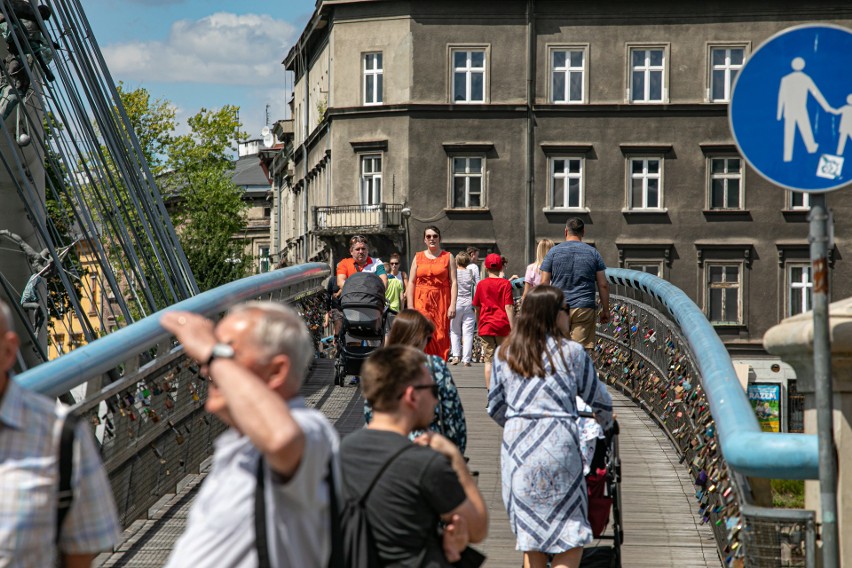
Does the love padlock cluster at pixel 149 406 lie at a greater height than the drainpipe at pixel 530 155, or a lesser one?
lesser

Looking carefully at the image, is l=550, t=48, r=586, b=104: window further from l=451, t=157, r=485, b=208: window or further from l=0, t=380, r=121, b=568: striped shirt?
l=0, t=380, r=121, b=568: striped shirt

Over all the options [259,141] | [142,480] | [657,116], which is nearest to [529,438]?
[142,480]

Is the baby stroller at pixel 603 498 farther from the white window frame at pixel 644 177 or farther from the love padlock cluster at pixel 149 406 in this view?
the white window frame at pixel 644 177

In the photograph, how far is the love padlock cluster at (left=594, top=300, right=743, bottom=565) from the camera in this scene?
794 cm

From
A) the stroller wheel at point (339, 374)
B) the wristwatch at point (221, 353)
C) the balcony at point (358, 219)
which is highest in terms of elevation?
the balcony at point (358, 219)

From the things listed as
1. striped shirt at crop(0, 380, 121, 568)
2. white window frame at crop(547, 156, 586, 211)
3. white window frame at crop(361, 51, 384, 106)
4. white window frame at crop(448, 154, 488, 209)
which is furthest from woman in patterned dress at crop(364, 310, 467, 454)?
white window frame at crop(361, 51, 384, 106)

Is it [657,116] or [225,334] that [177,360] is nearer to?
[225,334]

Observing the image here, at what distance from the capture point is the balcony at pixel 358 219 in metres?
51.0

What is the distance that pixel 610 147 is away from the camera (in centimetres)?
5053

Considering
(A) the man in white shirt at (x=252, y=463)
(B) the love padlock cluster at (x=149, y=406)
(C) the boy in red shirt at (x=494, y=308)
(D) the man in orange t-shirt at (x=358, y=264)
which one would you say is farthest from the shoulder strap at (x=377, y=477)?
(D) the man in orange t-shirt at (x=358, y=264)

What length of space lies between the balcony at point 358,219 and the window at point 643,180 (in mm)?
8014

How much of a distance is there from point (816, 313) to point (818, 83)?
867mm

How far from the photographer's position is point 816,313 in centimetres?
528

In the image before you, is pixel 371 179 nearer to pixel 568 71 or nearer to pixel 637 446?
pixel 568 71
